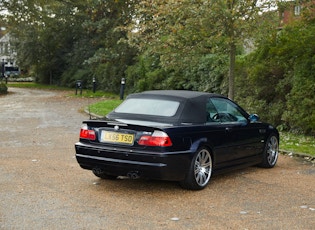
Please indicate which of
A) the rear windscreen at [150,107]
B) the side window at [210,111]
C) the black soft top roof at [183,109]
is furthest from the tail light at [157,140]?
the side window at [210,111]

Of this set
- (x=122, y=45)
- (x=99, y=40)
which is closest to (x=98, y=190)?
(x=122, y=45)

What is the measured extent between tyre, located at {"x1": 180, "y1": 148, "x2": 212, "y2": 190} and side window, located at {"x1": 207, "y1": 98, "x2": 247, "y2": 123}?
0.68m

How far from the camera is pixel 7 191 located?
7.03 metres

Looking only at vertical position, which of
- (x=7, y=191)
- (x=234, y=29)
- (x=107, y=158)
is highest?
(x=234, y=29)

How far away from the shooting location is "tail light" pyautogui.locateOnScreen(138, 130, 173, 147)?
22.4 feet

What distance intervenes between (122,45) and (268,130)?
25190 millimetres

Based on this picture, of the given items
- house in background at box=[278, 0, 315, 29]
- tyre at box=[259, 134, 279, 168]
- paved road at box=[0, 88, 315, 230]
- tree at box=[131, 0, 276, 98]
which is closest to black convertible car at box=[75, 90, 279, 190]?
paved road at box=[0, 88, 315, 230]

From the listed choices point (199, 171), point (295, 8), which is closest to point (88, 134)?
point (199, 171)

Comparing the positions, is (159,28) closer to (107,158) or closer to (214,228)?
(107,158)

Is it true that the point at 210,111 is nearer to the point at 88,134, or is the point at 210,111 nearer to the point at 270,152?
the point at 88,134

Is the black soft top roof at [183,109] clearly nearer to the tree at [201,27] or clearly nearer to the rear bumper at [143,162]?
the rear bumper at [143,162]

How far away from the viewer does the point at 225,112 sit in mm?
8297

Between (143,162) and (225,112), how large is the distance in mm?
A: 2026

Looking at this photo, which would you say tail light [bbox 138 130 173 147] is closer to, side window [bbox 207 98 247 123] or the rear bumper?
the rear bumper
